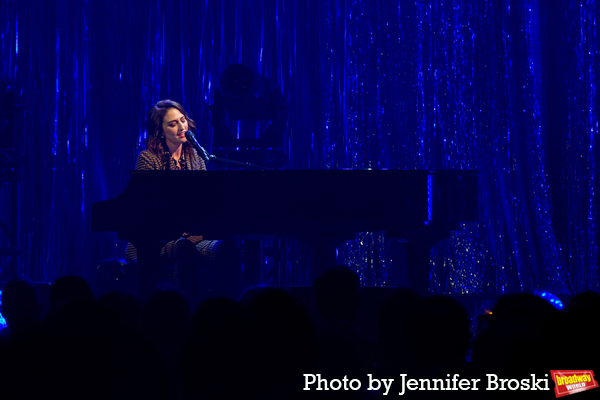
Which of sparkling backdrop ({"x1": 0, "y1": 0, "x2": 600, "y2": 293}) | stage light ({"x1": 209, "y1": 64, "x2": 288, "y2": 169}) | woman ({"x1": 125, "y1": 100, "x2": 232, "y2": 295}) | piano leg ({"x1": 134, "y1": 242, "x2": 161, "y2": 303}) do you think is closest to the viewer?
piano leg ({"x1": 134, "y1": 242, "x2": 161, "y2": 303})

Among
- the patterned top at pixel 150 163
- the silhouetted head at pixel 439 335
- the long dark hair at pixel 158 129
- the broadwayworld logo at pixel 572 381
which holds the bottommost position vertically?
the broadwayworld logo at pixel 572 381

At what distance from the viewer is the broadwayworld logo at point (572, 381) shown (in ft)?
4.00

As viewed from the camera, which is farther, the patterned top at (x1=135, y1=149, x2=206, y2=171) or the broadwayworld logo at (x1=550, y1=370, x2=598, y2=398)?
the patterned top at (x1=135, y1=149, x2=206, y2=171)

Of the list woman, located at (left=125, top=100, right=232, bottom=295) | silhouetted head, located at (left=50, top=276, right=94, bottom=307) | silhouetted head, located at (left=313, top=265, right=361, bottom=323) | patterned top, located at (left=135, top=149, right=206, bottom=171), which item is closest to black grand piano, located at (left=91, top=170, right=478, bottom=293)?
woman, located at (left=125, top=100, right=232, bottom=295)

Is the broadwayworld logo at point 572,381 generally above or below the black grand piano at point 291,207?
below

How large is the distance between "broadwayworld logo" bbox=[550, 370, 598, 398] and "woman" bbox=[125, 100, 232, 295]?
3214mm

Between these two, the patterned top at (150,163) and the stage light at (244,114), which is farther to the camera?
the stage light at (244,114)

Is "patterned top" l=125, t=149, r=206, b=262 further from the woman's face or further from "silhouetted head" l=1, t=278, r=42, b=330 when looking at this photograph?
"silhouetted head" l=1, t=278, r=42, b=330

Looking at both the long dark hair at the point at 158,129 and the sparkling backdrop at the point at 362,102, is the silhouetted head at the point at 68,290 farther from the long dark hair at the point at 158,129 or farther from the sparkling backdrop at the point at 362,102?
the sparkling backdrop at the point at 362,102

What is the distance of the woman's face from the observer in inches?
193

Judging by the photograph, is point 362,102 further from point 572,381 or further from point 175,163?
point 572,381

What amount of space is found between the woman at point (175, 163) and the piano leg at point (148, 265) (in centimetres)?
55

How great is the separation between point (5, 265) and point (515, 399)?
6.66m

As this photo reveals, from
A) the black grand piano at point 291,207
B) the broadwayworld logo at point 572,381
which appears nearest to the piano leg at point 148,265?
the black grand piano at point 291,207
